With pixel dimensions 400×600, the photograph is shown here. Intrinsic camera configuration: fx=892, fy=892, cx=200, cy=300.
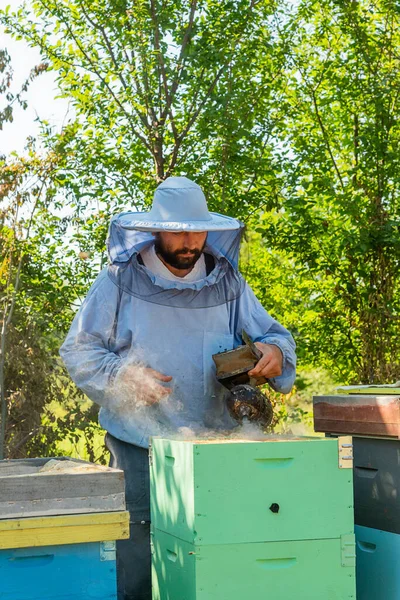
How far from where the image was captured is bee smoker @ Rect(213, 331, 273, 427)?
2.96 meters

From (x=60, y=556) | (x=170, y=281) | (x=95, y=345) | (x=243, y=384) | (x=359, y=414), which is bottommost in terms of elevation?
(x=60, y=556)

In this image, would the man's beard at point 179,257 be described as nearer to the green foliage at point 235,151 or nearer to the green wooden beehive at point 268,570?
the green wooden beehive at point 268,570

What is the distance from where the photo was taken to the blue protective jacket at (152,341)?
3084mm

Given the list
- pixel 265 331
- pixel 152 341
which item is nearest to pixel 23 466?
pixel 152 341

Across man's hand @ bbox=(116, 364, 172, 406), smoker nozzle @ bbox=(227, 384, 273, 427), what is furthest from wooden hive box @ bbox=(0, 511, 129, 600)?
smoker nozzle @ bbox=(227, 384, 273, 427)

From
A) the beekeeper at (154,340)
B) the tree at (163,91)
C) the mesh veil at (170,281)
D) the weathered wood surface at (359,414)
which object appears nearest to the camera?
the weathered wood surface at (359,414)

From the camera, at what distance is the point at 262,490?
2451 millimetres

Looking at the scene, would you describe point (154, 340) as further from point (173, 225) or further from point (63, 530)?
point (63, 530)

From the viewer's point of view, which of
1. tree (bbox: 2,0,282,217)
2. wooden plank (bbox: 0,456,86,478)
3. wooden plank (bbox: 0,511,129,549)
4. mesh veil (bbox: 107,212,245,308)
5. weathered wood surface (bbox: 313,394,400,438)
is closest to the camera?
wooden plank (bbox: 0,511,129,549)

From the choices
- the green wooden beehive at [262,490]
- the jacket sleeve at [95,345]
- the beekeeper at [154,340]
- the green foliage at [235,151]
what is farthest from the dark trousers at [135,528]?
the green foliage at [235,151]

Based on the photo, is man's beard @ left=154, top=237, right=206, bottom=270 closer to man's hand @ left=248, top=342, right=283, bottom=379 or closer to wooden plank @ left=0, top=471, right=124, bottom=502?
man's hand @ left=248, top=342, right=283, bottom=379

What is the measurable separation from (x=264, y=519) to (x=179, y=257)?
1073mm

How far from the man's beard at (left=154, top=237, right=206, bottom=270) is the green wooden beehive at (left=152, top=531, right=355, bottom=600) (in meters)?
1.03

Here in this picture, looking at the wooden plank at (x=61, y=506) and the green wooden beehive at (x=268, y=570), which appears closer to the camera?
the wooden plank at (x=61, y=506)
